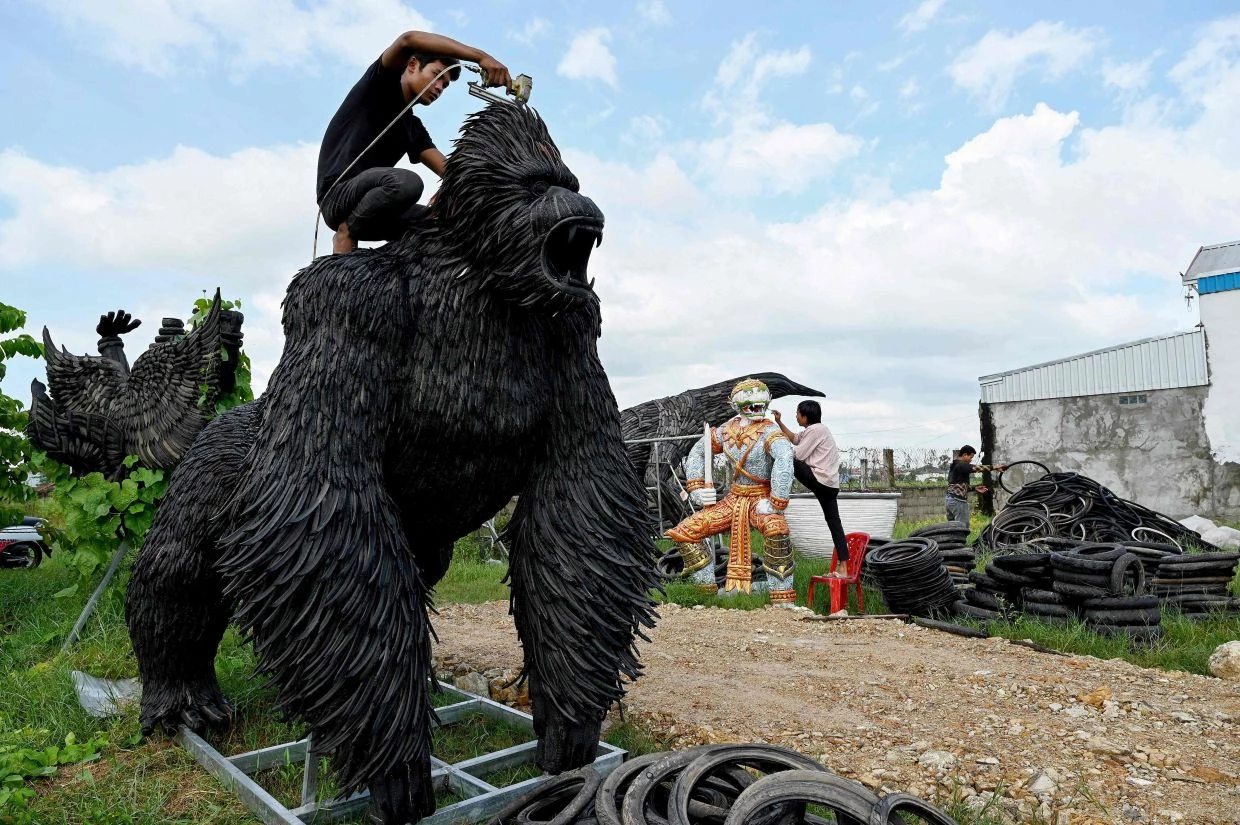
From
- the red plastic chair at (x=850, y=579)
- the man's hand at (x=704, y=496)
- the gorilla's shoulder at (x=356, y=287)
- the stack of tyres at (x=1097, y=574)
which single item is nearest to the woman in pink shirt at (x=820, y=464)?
the red plastic chair at (x=850, y=579)

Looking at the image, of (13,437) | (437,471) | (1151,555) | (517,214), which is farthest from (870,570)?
(13,437)

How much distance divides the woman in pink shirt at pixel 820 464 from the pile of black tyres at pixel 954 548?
2.03ft

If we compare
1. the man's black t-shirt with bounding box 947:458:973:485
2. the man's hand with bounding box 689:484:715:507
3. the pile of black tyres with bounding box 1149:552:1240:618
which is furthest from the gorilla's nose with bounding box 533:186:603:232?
the man's black t-shirt with bounding box 947:458:973:485

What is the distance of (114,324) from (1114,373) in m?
15.0

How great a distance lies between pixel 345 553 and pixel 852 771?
187cm

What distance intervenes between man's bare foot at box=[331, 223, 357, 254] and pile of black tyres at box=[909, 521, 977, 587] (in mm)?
5733

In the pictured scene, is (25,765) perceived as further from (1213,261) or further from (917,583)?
(1213,261)

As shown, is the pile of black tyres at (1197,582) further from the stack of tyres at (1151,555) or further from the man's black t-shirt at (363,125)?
the man's black t-shirt at (363,125)

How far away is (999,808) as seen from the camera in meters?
2.65

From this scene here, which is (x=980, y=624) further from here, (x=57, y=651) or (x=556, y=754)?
(x=57, y=651)

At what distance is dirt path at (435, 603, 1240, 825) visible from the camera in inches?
111

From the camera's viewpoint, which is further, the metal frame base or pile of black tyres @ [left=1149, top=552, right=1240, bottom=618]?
pile of black tyres @ [left=1149, top=552, right=1240, bottom=618]

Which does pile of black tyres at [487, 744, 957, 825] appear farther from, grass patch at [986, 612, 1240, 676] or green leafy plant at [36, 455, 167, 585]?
grass patch at [986, 612, 1240, 676]

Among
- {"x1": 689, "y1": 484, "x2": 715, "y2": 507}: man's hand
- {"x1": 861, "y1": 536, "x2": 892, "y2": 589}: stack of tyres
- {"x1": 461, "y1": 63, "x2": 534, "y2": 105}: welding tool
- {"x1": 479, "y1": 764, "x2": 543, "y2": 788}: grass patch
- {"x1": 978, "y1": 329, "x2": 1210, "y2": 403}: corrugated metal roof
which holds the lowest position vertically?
{"x1": 479, "y1": 764, "x2": 543, "y2": 788}: grass patch
